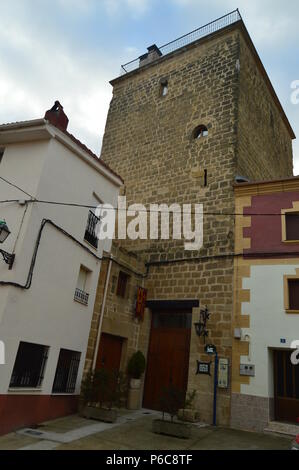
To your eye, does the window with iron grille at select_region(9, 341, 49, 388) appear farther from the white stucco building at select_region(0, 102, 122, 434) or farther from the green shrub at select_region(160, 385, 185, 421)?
the green shrub at select_region(160, 385, 185, 421)

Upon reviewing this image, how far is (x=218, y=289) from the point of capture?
31.6ft

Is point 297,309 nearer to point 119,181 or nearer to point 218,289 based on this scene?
point 218,289

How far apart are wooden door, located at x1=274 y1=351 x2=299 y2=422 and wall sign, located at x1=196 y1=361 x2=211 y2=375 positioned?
5.07 feet

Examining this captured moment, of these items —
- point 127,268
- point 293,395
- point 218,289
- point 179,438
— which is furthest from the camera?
point 127,268

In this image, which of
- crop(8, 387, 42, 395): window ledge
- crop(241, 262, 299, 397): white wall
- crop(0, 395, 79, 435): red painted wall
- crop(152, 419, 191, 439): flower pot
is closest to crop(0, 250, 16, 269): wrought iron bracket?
crop(8, 387, 42, 395): window ledge

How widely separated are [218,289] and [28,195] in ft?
17.3

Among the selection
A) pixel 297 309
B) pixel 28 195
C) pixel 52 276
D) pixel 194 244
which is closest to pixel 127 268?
pixel 194 244

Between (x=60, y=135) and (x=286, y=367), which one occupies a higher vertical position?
(x=60, y=135)

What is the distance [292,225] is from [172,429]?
551 centimetres

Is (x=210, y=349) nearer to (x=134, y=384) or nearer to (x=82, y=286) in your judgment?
(x=134, y=384)

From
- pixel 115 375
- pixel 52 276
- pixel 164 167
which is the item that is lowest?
pixel 115 375

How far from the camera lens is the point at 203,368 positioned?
902 cm

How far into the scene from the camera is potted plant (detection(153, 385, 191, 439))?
693 cm

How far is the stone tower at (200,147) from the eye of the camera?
9.79m
